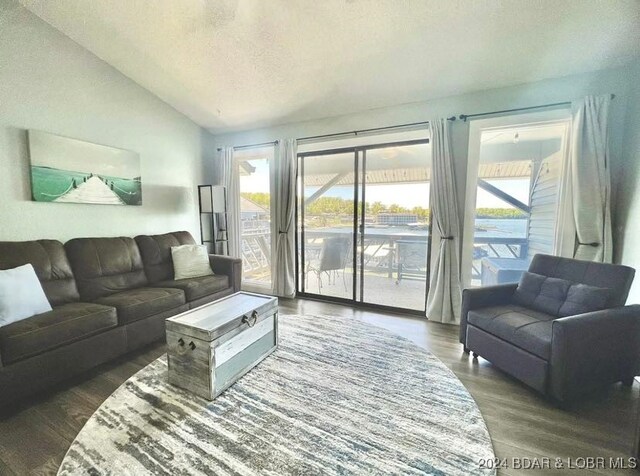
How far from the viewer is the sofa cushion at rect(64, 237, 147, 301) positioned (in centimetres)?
256

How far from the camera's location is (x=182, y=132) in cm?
388

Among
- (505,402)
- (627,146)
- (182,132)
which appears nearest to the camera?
(505,402)

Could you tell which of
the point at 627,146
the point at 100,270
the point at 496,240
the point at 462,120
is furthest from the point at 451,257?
the point at 100,270

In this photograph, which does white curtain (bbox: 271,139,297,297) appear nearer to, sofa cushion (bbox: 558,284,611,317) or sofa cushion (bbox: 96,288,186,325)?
sofa cushion (bbox: 96,288,186,325)

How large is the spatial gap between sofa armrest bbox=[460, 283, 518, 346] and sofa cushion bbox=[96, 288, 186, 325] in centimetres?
271

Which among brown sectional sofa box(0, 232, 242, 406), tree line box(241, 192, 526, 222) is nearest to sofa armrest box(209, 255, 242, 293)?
brown sectional sofa box(0, 232, 242, 406)

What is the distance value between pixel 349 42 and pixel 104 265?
126 inches

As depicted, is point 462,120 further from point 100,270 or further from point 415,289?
point 100,270

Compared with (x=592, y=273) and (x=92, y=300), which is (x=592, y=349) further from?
(x=92, y=300)

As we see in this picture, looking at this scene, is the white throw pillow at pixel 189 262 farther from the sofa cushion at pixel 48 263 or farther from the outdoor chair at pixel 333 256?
the outdoor chair at pixel 333 256

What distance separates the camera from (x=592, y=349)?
169cm

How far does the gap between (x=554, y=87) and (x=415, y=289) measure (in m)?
2.50

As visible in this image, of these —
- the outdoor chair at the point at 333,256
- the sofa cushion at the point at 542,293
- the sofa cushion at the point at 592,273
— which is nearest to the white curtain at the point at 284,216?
the outdoor chair at the point at 333,256

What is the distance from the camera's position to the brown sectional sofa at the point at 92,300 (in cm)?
172
